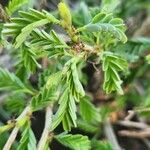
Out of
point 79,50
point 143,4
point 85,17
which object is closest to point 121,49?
point 85,17

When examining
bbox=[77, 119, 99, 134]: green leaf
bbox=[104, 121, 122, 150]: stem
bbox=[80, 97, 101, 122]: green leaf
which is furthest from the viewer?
bbox=[104, 121, 122, 150]: stem

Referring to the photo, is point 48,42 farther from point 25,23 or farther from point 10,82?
point 10,82

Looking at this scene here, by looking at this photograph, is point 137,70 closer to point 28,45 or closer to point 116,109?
point 116,109

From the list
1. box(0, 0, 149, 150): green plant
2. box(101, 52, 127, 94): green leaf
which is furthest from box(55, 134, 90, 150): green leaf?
box(101, 52, 127, 94): green leaf

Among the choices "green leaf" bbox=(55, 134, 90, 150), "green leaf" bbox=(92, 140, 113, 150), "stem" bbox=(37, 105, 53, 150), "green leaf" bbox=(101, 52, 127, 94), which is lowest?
"green leaf" bbox=(92, 140, 113, 150)

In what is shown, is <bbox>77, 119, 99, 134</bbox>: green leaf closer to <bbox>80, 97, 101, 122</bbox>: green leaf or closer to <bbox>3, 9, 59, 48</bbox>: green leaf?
<bbox>80, 97, 101, 122</bbox>: green leaf

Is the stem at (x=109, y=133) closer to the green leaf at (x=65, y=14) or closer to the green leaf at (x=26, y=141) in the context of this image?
the green leaf at (x=26, y=141)

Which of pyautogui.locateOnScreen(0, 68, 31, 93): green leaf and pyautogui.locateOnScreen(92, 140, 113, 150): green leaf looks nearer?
pyautogui.locateOnScreen(0, 68, 31, 93): green leaf

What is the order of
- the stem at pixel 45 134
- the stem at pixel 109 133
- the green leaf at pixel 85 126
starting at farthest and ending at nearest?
the stem at pixel 109 133 < the green leaf at pixel 85 126 < the stem at pixel 45 134

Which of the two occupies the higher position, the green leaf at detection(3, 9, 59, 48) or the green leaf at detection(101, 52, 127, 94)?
the green leaf at detection(3, 9, 59, 48)

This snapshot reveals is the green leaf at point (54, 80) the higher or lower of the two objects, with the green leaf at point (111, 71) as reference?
higher

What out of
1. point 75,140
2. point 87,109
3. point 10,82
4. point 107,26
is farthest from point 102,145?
point 107,26

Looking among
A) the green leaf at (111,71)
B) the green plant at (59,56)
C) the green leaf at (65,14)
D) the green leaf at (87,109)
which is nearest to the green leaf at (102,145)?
the green leaf at (87,109)
